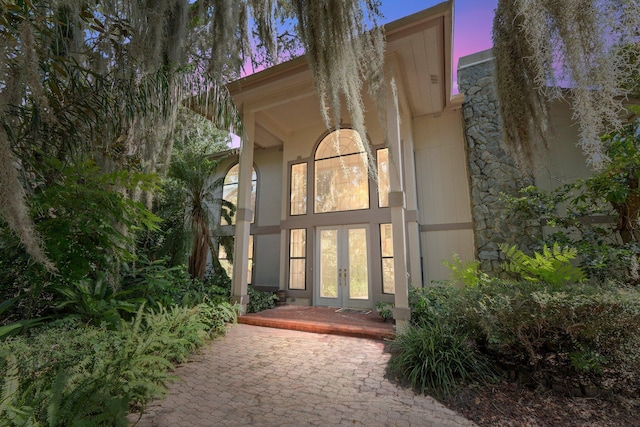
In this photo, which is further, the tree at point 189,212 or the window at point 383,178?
the tree at point 189,212

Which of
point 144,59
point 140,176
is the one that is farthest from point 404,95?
point 140,176

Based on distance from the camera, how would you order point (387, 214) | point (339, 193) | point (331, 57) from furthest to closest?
point (339, 193) → point (387, 214) → point (331, 57)

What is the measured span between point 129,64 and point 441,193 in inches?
251

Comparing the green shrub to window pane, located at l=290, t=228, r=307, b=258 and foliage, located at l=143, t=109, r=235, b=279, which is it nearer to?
window pane, located at l=290, t=228, r=307, b=258

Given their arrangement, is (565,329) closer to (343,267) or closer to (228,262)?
(343,267)

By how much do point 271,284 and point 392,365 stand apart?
→ 209 inches

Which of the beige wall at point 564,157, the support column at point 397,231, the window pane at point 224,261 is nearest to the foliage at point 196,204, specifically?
the window pane at point 224,261

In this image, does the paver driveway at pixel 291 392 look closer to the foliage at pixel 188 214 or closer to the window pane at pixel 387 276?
the window pane at pixel 387 276

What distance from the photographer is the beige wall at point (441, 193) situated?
6.42 m

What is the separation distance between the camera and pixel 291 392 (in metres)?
2.64

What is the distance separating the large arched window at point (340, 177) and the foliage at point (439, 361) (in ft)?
12.9

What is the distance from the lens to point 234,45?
132 inches

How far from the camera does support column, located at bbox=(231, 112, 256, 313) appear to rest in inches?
218

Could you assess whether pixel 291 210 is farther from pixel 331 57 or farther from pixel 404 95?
pixel 331 57
